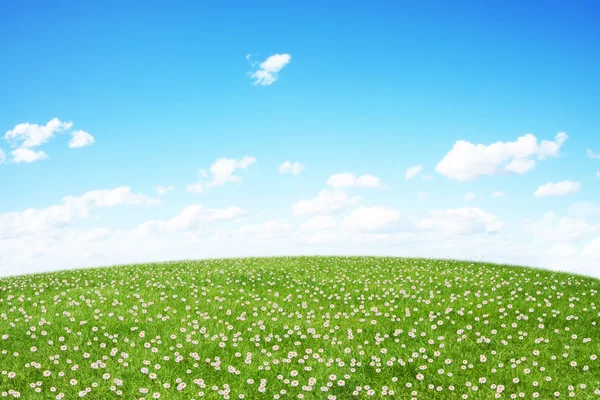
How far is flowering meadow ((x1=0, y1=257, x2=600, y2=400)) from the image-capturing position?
36.7 feet

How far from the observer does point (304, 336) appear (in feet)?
45.2

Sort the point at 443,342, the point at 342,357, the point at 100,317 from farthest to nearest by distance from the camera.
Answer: the point at 100,317 → the point at 443,342 → the point at 342,357

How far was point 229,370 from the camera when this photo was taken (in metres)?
11.5

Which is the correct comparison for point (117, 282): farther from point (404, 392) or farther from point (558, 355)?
point (558, 355)

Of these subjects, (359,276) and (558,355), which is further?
(359,276)

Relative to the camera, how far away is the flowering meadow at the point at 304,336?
11172 mm

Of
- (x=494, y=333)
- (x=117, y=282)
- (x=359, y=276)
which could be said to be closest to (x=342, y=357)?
(x=494, y=333)

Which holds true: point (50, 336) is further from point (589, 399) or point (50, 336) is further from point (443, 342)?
point (589, 399)

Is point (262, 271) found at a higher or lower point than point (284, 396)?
higher

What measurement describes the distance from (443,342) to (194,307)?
8.04 metres

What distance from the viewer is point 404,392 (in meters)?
11.0

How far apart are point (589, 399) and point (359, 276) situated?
37.8ft

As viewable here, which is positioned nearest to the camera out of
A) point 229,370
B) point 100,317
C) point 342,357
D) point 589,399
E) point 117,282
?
point 589,399

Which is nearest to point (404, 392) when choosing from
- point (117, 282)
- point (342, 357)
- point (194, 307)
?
point (342, 357)
